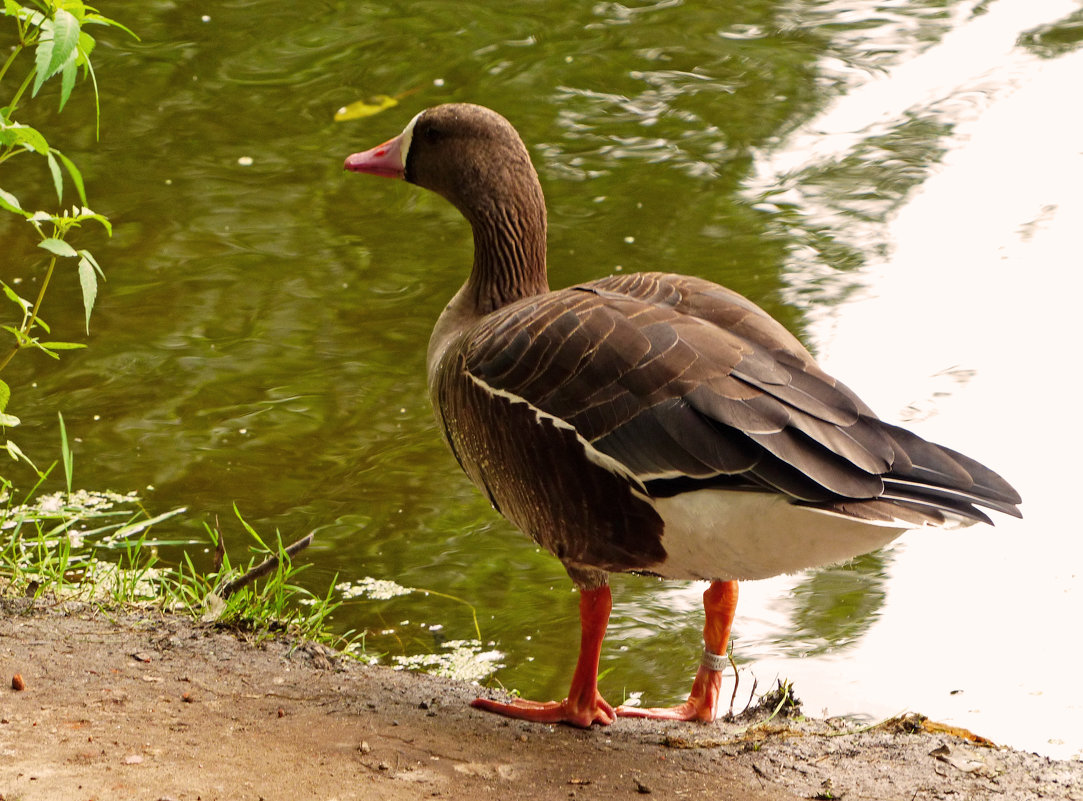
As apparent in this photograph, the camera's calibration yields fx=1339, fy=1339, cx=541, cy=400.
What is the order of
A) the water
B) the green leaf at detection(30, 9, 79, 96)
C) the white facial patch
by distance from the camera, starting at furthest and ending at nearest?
the water → the white facial patch → the green leaf at detection(30, 9, 79, 96)

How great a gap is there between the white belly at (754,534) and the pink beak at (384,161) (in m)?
1.79

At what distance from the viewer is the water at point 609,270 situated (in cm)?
504

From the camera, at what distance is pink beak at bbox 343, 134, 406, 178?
15.5ft

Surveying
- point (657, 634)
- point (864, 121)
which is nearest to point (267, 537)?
point (657, 634)

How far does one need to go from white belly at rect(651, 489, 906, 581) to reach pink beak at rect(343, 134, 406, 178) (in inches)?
70.4

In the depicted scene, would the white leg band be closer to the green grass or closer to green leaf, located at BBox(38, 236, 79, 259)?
the green grass

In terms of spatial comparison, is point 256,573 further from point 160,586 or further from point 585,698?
point 585,698

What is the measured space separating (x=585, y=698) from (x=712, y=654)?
485 millimetres

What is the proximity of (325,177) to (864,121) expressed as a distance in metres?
3.56

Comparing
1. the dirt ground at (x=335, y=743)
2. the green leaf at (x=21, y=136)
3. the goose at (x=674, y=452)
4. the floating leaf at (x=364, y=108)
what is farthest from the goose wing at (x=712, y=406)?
the floating leaf at (x=364, y=108)

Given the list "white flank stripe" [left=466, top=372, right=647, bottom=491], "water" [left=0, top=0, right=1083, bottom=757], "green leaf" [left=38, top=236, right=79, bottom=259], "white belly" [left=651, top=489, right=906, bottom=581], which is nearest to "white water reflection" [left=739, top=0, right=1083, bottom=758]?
"water" [left=0, top=0, right=1083, bottom=757]

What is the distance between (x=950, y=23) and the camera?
10.1 meters

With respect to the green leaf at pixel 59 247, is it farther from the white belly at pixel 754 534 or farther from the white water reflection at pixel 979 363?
the white water reflection at pixel 979 363

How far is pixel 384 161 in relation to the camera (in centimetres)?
476
